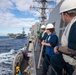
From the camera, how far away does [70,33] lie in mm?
Answer: 2971

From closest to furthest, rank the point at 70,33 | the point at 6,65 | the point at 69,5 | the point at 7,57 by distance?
the point at 70,33 < the point at 69,5 < the point at 6,65 < the point at 7,57

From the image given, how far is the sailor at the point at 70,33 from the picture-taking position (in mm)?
2971

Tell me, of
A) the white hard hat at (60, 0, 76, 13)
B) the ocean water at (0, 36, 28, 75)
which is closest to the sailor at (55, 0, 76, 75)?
the white hard hat at (60, 0, 76, 13)

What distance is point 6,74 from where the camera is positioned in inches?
703

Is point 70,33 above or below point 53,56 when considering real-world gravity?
above

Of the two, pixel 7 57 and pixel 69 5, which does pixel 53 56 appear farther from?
pixel 7 57

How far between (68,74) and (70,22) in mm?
1850

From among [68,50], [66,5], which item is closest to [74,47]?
[68,50]

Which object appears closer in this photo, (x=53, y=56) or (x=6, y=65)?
(x=53, y=56)

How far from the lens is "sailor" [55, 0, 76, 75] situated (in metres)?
2.97

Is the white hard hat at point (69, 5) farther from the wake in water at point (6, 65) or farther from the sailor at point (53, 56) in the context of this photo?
the wake in water at point (6, 65)

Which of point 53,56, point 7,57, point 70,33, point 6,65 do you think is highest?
point 70,33

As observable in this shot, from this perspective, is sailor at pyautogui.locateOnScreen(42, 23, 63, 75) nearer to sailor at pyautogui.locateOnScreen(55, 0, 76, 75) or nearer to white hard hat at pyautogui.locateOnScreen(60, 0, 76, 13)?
sailor at pyautogui.locateOnScreen(55, 0, 76, 75)

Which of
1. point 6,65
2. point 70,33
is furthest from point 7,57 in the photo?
point 70,33
